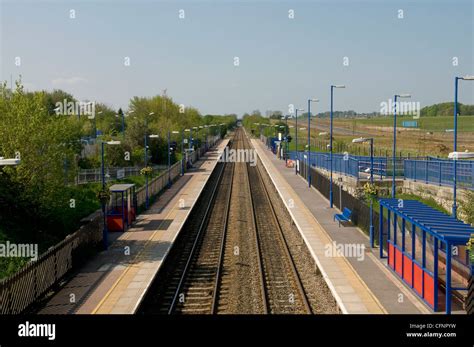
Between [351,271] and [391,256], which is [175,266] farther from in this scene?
[391,256]

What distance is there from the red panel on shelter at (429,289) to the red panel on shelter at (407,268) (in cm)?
140

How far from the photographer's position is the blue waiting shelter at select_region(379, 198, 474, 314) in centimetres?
1319

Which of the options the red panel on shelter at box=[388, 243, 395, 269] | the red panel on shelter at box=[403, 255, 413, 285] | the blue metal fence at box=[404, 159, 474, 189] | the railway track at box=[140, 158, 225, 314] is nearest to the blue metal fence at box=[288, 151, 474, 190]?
the blue metal fence at box=[404, 159, 474, 189]

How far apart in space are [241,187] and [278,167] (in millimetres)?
14860

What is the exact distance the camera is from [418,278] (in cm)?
1527

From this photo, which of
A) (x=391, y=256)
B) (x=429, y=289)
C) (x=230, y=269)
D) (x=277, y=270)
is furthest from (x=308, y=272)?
(x=429, y=289)

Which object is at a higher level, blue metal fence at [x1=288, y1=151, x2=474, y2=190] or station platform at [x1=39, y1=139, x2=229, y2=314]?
blue metal fence at [x1=288, y1=151, x2=474, y2=190]

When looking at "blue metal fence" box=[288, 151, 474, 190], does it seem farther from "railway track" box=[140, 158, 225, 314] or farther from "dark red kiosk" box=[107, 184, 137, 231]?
"dark red kiosk" box=[107, 184, 137, 231]

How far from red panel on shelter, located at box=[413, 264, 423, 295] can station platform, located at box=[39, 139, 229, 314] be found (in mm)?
7780

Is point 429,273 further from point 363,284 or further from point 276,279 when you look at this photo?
point 276,279

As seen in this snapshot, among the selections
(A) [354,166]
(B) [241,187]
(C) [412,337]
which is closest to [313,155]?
(B) [241,187]

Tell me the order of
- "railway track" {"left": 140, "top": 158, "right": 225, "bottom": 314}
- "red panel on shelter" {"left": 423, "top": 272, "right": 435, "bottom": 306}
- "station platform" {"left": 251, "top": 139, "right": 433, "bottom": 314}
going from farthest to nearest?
1. "railway track" {"left": 140, "top": 158, "right": 225, "bottom": 314}
2. "station platform" {"left": 251, "top": 139, "right": 433, "bottom": 314}
3. "red panel on shelter" {"left": 423, "top": 272, "right": 435, "bottom": 306}

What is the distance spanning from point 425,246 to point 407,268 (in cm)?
179

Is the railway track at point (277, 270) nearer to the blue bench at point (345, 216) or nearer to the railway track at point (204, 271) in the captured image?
the railway track at point (204, 271)
